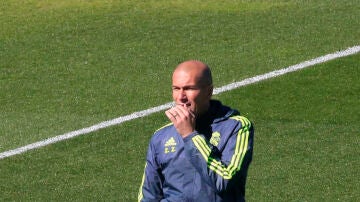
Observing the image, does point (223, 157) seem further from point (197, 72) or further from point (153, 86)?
point (153, 86)

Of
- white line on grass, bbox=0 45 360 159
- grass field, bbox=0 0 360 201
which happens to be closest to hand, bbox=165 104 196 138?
grass field, bbox=0 0 360 201

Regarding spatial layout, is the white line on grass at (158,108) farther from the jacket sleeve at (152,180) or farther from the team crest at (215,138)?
the team crest at (215,138)

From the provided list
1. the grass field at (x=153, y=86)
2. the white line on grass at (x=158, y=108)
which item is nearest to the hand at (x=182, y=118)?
the grass field at (x=153, y=86)

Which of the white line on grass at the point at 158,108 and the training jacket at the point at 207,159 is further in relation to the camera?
the white line on grass at the point at 158,108

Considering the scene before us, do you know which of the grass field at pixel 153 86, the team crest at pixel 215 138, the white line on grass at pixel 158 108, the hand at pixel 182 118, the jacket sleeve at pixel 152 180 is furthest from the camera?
the white line on grass at pixel 158 108

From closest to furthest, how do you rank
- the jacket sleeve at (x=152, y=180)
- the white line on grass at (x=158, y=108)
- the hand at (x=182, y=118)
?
the hand at (x=182, y=118)
the jacket sleeve at (x=152, y=180)
the white line on grass at (x=158, y=108)

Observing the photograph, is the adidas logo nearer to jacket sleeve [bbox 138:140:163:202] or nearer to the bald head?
jacket sleeve [bbox 138:140:163:202]

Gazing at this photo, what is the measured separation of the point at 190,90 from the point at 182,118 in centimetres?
16

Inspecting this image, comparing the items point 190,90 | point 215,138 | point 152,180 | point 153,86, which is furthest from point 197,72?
point 153,86

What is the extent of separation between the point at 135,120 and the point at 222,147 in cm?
726

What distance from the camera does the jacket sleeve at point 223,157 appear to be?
6523 millimetres

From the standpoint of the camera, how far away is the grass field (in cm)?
1188

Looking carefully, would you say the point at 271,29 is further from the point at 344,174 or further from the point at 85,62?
the point at 344,174

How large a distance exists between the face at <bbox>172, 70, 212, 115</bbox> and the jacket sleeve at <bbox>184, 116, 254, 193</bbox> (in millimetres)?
170
